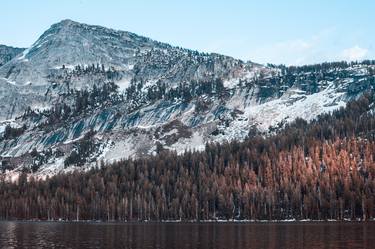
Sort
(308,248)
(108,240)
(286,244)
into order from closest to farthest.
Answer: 1. (308,248)
2. (286,244)
3. (108,240)

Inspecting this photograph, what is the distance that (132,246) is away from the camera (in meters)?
111

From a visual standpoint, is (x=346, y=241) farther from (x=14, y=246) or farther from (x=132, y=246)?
(x=14, y=246)

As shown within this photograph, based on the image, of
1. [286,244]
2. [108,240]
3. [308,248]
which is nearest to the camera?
[308,248]

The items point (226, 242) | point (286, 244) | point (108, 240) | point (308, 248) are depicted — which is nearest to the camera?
point (308, 248)

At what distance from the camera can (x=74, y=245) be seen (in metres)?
116

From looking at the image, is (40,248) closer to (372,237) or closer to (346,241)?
(346,241)

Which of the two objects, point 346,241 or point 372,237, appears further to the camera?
point 372,237

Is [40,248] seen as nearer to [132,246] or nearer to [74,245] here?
[74,245]

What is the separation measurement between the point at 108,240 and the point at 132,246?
18.9m

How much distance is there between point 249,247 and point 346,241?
24.0 m

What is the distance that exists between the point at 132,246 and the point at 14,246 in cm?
2508

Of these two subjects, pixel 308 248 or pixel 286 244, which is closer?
pixel 308 248

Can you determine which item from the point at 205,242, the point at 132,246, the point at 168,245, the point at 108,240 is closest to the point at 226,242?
the point at 205,242

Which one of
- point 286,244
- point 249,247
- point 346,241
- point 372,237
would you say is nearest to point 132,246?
point 249,247
